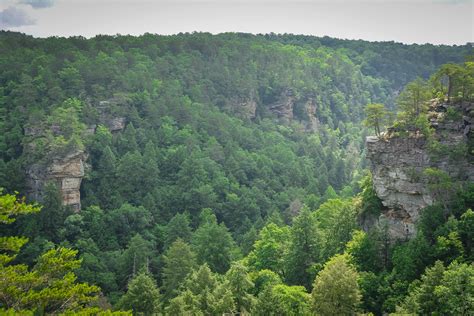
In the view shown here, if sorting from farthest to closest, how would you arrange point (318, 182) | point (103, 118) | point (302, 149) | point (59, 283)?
point (302, 149) < point (318, 182) < point (103, 118) < point (59, 283)

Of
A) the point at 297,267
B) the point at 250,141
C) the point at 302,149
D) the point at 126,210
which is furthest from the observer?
the point at 302,149

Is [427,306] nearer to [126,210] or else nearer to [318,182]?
[126,210]

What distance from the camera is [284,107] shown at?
422 ft

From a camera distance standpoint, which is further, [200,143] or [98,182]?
[200,143]

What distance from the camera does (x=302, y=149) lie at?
364 ft

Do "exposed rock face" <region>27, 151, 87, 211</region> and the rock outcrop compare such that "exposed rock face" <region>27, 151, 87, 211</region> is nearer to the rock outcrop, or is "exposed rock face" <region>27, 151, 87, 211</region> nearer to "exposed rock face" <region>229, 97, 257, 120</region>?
the rock outcrop

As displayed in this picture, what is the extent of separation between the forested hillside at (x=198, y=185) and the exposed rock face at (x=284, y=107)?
379mm

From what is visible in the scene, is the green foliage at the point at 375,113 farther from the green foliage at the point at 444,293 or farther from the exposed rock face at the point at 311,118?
the exposed rock face at the point at 311,118

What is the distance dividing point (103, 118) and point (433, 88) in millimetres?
56096

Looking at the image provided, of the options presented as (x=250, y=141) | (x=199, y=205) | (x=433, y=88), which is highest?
(x=433, y=88)

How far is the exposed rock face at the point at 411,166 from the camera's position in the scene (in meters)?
43.3

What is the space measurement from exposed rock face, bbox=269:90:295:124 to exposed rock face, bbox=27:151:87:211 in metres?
65.5

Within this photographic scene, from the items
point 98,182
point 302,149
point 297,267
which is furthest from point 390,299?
point 302,149

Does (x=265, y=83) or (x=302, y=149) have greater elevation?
(x=265, y=83)
